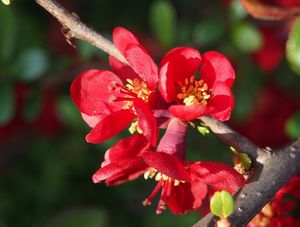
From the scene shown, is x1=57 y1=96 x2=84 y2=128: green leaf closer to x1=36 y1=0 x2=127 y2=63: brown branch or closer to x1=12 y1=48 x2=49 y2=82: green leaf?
x1=12 y1=48 x2=49 y2=82: green leaf

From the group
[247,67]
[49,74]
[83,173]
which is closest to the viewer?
[49,74]

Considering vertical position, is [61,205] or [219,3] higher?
[219,3]

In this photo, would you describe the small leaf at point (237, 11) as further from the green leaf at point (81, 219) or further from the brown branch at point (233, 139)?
the brown branch at point (233, 139)

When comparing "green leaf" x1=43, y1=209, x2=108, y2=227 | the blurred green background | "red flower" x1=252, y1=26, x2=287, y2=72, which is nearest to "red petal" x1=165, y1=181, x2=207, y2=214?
"green leaf" x1=43, y1=209, x2=108, y2=227

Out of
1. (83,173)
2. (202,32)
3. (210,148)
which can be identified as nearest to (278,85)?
(210,148)

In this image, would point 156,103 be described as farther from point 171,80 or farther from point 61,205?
point 61,205
